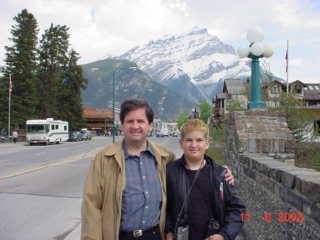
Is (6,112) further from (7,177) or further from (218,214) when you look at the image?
(218,214)

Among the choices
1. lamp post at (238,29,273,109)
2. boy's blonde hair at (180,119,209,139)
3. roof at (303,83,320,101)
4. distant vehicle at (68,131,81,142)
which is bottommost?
distant vehicle at (68,131,81,142)

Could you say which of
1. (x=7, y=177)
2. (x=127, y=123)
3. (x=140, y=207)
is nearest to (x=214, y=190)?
(x=140, y=207)

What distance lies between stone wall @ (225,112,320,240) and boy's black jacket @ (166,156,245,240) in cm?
57

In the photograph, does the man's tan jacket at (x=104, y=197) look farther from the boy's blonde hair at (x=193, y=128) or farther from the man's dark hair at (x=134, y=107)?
the boy's blonde hair at (x=193, y=128)

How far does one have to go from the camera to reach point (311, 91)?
69750 millimetres

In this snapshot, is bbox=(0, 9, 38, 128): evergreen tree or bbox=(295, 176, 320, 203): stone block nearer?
bbox=(295, 176, 320, 203): stone block

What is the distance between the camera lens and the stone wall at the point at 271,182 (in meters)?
3.39

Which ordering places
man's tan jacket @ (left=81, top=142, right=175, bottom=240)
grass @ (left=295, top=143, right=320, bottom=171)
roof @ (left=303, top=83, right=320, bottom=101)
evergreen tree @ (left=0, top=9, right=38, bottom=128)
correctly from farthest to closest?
roof @ (left=303, top=83, right=320, bottom=101) < evergreen tree @ (left=0, top=9, right=38, bottom=128) < grass @ (left=295, top=143, right=320, bottom=171) < man's tan jacket @ (left=81, top=142, right=175, bottom=240)

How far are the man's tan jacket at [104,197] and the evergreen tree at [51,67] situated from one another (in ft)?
190

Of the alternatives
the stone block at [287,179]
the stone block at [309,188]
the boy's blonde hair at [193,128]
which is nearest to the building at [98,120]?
the stone block at [287,179]

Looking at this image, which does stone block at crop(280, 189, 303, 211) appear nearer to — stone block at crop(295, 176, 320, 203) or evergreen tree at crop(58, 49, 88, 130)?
stone block at crop(295, 176, 320, 203)

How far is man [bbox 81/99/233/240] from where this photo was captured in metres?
3.01
